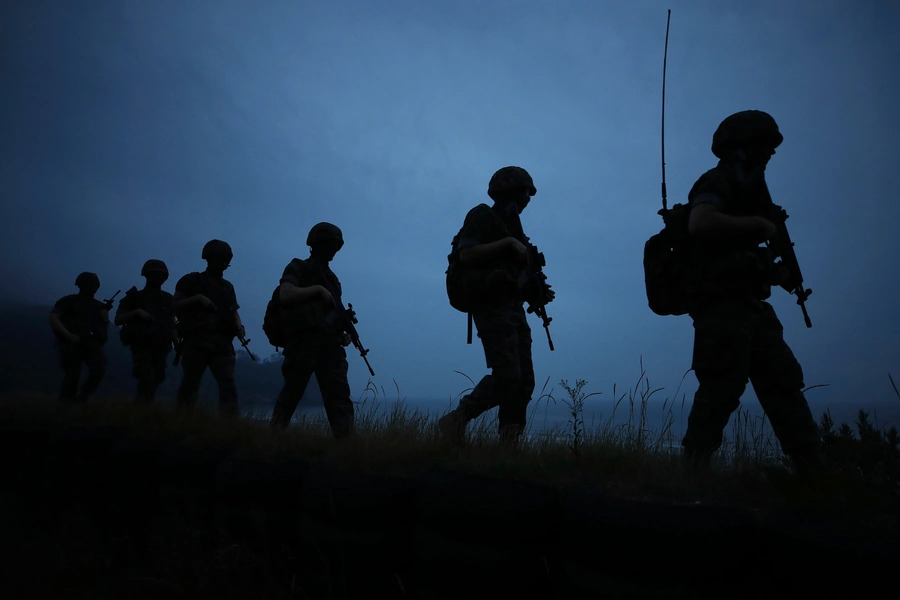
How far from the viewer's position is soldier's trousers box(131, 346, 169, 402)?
7.66 m

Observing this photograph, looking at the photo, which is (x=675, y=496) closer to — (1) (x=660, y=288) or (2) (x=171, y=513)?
(1) (x=660, y=288)

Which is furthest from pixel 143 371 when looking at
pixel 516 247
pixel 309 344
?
pixel 516 247

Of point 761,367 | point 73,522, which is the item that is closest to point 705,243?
point 761,367

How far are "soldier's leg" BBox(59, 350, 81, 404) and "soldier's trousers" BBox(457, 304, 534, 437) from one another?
6418 millimetres

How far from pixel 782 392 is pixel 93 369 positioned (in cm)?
829

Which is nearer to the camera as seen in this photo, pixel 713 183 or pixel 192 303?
pixel 713 183

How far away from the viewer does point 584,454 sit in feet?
9.12

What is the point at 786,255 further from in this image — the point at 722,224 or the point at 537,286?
the point at 537,286

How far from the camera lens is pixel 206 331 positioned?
645cm

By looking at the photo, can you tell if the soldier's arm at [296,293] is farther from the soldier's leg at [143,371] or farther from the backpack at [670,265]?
the soldier's leg at [143,371]

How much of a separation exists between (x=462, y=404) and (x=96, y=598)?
2.35 metres

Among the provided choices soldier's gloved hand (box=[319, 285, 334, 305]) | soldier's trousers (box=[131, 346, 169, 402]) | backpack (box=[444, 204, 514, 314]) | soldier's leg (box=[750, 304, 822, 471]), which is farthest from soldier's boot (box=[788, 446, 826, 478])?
soldier's trousers (box=[131, 346, 169, 402])

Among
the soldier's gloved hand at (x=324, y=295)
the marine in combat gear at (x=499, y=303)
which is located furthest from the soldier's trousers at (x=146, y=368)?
the marine in combat gear at (x=499, y=303)

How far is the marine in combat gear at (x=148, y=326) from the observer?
767 centimetres
